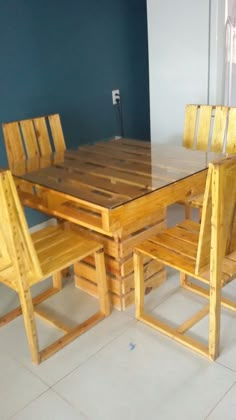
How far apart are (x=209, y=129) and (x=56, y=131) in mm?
1008

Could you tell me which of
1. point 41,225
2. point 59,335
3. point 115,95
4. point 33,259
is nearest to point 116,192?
point 33,259

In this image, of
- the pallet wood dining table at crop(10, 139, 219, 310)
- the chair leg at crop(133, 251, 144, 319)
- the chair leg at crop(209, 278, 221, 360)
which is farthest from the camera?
the chair leg at crop(133, 251, 144, 319)

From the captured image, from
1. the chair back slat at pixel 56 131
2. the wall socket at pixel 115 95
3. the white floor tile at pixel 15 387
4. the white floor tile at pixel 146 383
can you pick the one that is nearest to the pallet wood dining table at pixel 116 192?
the chair back slat at pixel 56 131

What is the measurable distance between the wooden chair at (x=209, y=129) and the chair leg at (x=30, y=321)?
1.11 metres

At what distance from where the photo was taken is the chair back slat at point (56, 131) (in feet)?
8.83

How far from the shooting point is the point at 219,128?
8.41ft

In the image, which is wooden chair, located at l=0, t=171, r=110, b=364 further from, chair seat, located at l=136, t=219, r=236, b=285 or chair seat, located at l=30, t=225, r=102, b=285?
chair seat, located at l=136, t=219, r=236, b=285

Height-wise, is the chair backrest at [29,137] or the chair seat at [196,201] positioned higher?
the chair backrest at [29,137]

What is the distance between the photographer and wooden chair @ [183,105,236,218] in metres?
2.51

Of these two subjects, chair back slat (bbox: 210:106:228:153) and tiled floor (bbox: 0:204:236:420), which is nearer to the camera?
tiled floor (bbox: 0:204:236:420)

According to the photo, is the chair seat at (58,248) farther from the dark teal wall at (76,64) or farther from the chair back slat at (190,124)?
the chair back slat at (190,124)

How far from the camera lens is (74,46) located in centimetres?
310

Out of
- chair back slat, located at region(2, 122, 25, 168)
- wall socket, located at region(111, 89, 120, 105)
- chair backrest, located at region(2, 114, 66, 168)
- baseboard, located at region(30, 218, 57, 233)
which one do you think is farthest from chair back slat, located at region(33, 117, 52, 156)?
wall socket, located at region(111, 89, 120, 105)

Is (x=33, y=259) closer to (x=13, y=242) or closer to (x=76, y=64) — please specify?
(x=13, y=242)
